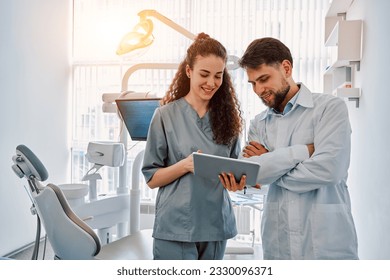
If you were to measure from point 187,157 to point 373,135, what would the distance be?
2.79 ft

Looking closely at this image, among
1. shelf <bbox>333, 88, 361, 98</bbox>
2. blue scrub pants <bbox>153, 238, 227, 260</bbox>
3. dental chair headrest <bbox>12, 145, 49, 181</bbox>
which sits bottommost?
blue scrub pants <bbox>153, 238, 227, 260</bbox>

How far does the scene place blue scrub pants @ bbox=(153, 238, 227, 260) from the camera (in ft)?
3.54

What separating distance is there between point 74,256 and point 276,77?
0.94m

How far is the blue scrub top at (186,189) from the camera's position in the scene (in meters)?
1.08

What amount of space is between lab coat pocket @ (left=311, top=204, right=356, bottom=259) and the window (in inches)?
84.2

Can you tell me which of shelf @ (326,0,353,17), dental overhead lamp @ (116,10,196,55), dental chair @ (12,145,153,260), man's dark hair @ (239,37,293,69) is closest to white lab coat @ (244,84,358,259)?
man's dark hair @ (239,37,293,69)

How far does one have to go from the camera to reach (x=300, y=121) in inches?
38.6

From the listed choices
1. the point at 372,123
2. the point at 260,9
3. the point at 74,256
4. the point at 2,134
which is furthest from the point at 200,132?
the point at 260,9

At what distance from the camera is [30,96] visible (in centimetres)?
284

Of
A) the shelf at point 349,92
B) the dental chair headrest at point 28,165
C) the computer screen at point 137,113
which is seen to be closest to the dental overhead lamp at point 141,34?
the computer screen at point 137,113

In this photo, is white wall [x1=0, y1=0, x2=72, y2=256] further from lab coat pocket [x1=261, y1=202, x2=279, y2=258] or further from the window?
lab coat pocket [x1=261, y1=202, x2=279, y2=258]

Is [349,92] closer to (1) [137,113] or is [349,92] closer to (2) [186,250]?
(1) [137,113]

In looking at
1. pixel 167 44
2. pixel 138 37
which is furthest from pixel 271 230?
pixel 167 44

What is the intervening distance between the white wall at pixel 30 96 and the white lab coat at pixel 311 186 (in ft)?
6.91
